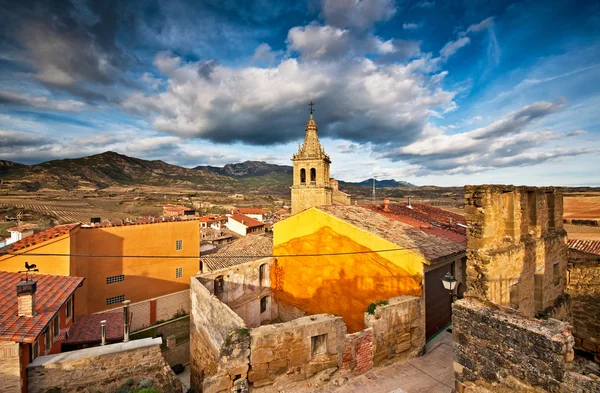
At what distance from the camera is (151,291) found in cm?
1792

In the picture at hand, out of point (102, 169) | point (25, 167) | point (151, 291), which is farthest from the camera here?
point (102, 169)

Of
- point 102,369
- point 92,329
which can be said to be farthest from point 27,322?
point 92,329

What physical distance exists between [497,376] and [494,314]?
1232 millimetres

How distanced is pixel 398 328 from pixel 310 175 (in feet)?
75.8

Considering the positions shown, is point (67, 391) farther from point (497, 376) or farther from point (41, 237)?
point (497, 376)

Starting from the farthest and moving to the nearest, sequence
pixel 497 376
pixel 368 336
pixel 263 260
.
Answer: pixel 263 260 → pixel 368 336 → pixel 497 376

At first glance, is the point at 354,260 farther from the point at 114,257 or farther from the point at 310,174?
the point at 310,174

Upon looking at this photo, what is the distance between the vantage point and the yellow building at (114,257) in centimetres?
1349

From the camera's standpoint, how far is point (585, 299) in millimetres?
10844

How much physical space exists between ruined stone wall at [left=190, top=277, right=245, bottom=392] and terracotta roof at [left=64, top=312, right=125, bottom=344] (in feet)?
10.4

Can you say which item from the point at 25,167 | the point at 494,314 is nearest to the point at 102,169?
the point at 25,167

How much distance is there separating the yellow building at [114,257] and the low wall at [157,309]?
42 cm

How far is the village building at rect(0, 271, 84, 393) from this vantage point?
284 inches

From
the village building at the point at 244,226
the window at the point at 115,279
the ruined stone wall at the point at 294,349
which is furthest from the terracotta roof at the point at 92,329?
the village building at the point at 244,226
